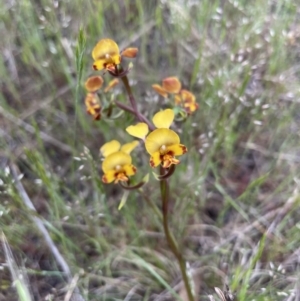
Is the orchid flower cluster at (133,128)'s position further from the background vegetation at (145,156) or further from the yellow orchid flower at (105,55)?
the background vegetation at (145,156)

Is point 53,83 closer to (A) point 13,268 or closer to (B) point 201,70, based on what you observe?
(B) point 201,70

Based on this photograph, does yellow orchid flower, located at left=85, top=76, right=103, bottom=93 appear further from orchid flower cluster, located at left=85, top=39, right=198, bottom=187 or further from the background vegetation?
the background vegetation

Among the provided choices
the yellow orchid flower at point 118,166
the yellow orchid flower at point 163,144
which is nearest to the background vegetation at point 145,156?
the yellow orchid flower at point 118,166

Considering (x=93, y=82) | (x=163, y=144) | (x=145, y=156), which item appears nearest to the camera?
(x=163, y=144)

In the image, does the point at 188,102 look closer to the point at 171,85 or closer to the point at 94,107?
the point at 171,85

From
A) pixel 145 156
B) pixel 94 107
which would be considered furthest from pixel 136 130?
pixel 145 156

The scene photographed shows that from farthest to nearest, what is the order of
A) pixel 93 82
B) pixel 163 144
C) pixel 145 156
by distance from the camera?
1. pixel 145 156
2. pixel 93 82
3. pixel 163 144
